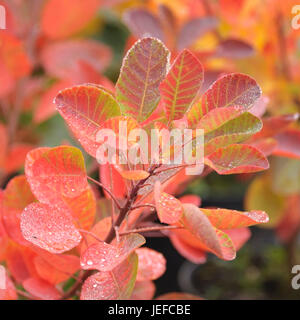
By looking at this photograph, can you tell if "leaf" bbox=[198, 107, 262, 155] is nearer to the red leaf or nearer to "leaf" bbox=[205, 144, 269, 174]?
"leaf" bbox=[205, 144, 269, 174]

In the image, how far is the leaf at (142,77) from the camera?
38cm

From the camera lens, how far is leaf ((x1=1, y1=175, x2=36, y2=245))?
0.46 m

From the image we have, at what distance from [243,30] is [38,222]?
725 millimetres

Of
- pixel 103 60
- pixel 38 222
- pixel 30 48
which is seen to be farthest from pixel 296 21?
pixel 38 222

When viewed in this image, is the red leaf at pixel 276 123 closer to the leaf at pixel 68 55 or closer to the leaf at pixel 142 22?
the leaf at pixel 142 22

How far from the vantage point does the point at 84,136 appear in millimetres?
365

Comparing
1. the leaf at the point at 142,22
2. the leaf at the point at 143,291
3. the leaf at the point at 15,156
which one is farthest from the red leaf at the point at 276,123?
the leaf at the point at 15,156

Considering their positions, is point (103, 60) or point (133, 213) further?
point (103, 60)

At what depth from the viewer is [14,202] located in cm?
46

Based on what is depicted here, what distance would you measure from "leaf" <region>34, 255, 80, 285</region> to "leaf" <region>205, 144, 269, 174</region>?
17 centimetres

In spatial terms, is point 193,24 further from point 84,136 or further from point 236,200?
point 236,200

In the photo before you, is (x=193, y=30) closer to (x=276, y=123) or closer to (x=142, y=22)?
(x=142, y=22)

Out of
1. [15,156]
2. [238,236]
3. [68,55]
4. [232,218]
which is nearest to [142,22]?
[68,55]

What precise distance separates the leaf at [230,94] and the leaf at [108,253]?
0.11m
